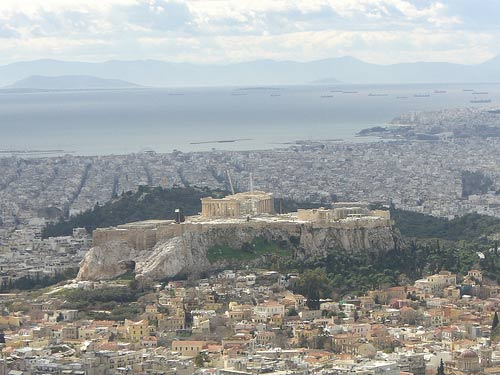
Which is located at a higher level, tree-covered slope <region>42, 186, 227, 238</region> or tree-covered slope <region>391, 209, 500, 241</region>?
tree-covered slope <region>42, 186, 227, 238</region>

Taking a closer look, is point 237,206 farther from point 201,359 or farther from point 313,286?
point 201,359

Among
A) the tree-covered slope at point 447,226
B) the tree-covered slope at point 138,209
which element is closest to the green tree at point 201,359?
the tree-covered slope at point 447,226

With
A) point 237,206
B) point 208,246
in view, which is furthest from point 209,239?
point 237,206

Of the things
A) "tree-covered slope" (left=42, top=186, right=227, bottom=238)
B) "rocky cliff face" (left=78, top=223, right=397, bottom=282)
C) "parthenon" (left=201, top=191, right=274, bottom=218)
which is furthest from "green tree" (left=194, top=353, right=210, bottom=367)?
"tree-covered slope" (left=42, top=186, right=227, bottom=238)

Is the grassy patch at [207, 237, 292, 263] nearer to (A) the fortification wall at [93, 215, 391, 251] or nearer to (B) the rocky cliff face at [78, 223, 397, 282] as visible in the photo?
(B) the rocky cliff face at [78, 223, 397, 282]

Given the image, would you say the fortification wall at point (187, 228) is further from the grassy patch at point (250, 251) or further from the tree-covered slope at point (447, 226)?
the tree-covered slope at point (447, 226)

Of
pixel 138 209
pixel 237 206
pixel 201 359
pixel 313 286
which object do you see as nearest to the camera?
pixel 201 359

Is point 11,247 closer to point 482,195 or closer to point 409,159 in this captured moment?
point 482,195

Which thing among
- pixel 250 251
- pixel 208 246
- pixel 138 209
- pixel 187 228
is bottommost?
pixel 138 209
